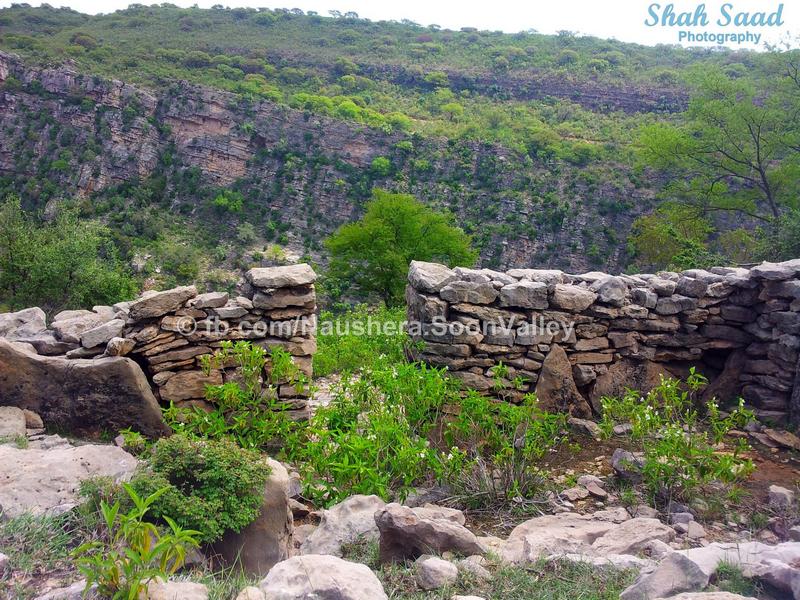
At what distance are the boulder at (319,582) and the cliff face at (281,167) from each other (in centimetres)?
2886

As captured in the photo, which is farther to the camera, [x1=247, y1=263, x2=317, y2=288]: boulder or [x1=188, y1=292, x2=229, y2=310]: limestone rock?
[x1=247, y1=263, x2=317, y2=288]: boulder

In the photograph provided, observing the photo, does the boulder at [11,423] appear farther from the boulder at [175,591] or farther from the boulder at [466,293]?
the boulder at [466,293]

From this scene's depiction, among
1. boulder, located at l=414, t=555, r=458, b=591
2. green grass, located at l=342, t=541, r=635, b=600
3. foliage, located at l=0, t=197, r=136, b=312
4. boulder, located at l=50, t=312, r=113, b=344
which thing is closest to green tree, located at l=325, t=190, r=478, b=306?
foliage, located at l=0, t=197, r=136, b=312

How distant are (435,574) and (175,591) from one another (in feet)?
3.64

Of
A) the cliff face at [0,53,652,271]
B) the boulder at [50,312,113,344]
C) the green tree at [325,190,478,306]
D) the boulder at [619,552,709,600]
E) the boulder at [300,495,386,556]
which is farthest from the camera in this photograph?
the cliff face at [0,53,652,271]

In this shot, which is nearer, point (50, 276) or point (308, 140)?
point (50, 276)

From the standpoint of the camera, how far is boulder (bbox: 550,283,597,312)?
18.5 feet

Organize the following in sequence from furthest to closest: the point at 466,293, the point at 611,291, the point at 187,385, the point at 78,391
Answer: the point at 611,291 → the point at 466,293 → the point at 187,385 → the point at 78,391

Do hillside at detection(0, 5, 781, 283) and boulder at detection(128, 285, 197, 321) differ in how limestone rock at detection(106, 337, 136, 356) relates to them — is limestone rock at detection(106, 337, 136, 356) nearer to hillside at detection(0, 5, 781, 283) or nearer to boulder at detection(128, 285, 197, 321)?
boulder at detection(128, 285, 197, 321)

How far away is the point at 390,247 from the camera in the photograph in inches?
745

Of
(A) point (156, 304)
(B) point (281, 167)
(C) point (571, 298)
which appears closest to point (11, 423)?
(A) point (156, 304)

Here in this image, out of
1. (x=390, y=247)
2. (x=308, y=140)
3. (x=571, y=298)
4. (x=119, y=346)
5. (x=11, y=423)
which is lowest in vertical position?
(x=390, y=247)

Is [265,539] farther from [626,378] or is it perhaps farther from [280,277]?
[626,378]

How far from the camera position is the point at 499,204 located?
33.0 metres
